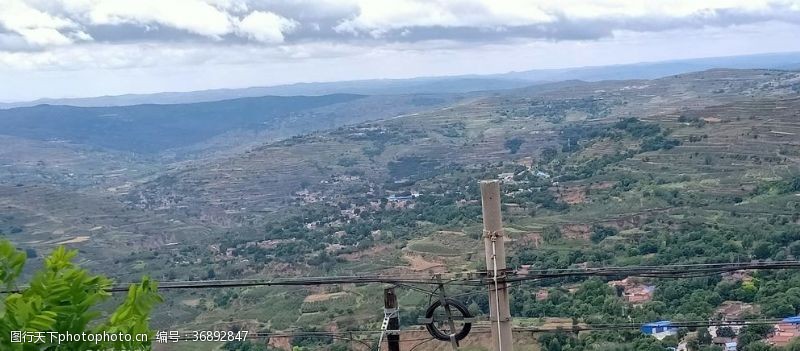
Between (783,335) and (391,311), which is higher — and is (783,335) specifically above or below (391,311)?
below

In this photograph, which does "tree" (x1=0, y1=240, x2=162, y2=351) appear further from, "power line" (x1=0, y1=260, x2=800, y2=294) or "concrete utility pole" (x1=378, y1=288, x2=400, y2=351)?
"concrete utility pole" (x1=378, y1=288, x2=400, y2=351)

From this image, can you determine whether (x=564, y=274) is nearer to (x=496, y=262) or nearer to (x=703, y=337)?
(x=496, y=262)

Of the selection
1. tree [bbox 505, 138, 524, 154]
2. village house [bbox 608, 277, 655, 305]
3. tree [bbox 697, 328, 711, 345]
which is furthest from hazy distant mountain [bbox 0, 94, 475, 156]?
tree [bbox 697, 328, 711, 345]

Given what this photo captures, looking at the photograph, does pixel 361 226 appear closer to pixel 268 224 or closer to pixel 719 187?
pixel 268 224

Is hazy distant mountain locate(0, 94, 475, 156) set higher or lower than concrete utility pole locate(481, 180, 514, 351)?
lower

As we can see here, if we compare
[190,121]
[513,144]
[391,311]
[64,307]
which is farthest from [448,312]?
[190,121]

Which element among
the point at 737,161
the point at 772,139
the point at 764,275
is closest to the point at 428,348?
the point at 764,275

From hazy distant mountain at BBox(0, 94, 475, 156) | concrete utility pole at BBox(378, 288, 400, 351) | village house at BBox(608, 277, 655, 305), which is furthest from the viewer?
hazy distant mountain at BBox(0, 94, 475, 156)

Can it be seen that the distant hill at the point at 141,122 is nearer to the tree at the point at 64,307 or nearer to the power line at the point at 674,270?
the power line at the point at 674,270
